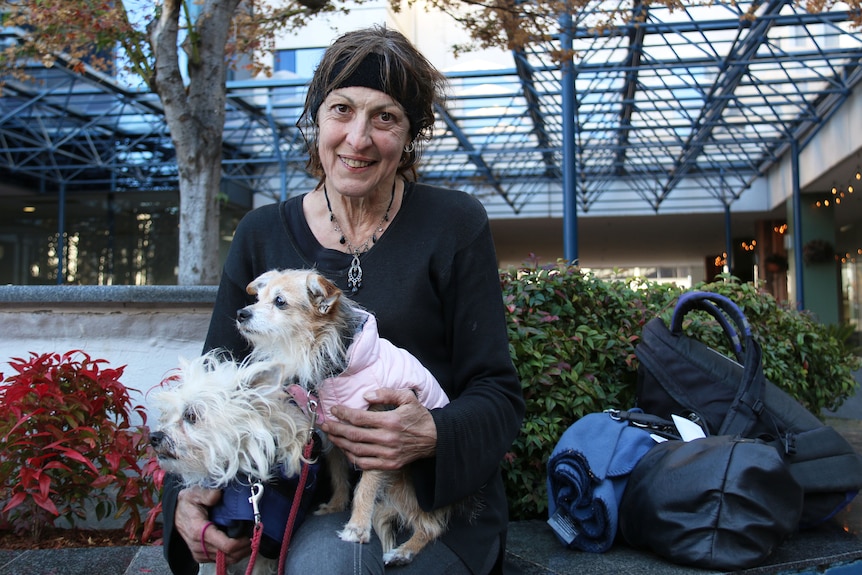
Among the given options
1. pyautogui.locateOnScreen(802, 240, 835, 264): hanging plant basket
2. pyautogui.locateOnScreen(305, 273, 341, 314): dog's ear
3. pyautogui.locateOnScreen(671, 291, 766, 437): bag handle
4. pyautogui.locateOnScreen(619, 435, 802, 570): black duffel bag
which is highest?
pyautogui.locateOnScreen(802, 240, 835, 264): hanging plant basket

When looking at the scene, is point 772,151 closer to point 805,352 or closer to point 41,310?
point 805,352

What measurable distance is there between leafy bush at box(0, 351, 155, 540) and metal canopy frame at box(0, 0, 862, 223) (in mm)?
6977

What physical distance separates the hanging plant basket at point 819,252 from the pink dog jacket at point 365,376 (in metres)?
19.7

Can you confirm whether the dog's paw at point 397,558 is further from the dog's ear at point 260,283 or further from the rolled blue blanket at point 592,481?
the rolled blue blanket at point 592,481

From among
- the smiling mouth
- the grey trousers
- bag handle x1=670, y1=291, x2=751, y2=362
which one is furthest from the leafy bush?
bag handle x1=670, y1=291, x2=751, y2=362

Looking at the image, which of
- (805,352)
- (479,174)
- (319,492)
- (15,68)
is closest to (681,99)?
(479,174)

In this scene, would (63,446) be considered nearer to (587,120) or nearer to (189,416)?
(189,416)

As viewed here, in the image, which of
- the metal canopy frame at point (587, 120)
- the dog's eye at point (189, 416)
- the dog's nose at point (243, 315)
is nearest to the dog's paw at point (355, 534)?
the dog's eye at point (189, 416)

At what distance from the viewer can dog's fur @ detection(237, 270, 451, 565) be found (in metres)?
1.83

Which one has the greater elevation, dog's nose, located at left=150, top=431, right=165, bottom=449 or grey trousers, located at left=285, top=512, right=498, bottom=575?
dog's nose, located at left=150, top=431, right=165, bottom=449

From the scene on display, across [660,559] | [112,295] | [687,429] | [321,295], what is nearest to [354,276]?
[321,295]

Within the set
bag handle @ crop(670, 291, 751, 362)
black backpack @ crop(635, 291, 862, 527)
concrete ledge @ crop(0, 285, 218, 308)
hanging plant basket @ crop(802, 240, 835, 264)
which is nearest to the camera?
black backpack @ crop(635, 291, 862, 527)

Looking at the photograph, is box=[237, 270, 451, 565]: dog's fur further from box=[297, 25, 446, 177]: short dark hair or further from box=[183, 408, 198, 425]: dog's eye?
box=[297, 25, 446, 177]: short dark hair

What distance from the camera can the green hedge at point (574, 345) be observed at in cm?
349
